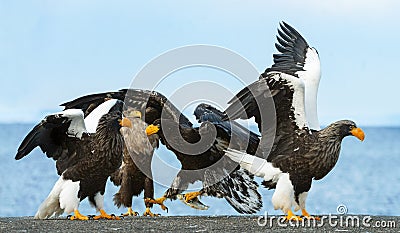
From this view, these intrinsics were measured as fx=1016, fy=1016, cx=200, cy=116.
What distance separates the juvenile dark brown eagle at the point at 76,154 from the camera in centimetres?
990

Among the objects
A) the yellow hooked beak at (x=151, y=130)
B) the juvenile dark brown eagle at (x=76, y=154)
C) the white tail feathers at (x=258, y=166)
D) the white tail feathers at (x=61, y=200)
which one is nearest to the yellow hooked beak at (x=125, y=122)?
the juvenile dark brown eagle at (x=76, y=154)

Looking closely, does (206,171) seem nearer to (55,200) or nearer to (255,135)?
(255,135)

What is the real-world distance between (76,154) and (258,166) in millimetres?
1805

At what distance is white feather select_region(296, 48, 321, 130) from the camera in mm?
10227

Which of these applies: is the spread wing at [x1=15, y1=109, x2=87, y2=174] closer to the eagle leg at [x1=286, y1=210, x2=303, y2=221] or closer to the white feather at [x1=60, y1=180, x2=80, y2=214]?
the white feather at [x1=60, y1=180, x2=80, y2=214]

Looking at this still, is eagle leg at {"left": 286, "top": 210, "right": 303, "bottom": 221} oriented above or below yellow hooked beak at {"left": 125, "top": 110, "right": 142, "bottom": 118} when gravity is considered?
below

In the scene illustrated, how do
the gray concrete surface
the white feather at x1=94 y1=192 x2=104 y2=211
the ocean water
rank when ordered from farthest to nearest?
1. the ocean water
2. the white feather at x1=94 y1=192 x2=104 y2=211
3. the gray concrete surface

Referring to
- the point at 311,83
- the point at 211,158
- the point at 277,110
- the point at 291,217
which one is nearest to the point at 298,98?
the point at 277,110

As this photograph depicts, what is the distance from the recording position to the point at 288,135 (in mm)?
9977

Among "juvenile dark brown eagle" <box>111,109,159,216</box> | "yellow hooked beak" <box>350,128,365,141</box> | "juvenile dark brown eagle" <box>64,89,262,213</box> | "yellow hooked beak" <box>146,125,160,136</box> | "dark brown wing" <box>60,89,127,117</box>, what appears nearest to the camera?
"yellow hooked beak" <box>350,128,365,141</box>

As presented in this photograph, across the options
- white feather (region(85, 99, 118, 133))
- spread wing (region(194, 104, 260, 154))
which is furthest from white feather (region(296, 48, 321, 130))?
white feather (region(85, 99, 118, 133))

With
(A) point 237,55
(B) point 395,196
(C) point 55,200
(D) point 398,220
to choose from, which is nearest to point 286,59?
(A) point 237,55

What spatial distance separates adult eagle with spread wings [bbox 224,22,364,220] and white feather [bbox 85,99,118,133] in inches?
49.2

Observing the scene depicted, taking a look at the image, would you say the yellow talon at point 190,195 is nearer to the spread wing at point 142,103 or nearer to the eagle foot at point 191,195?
the eagle foot at point 191,195
